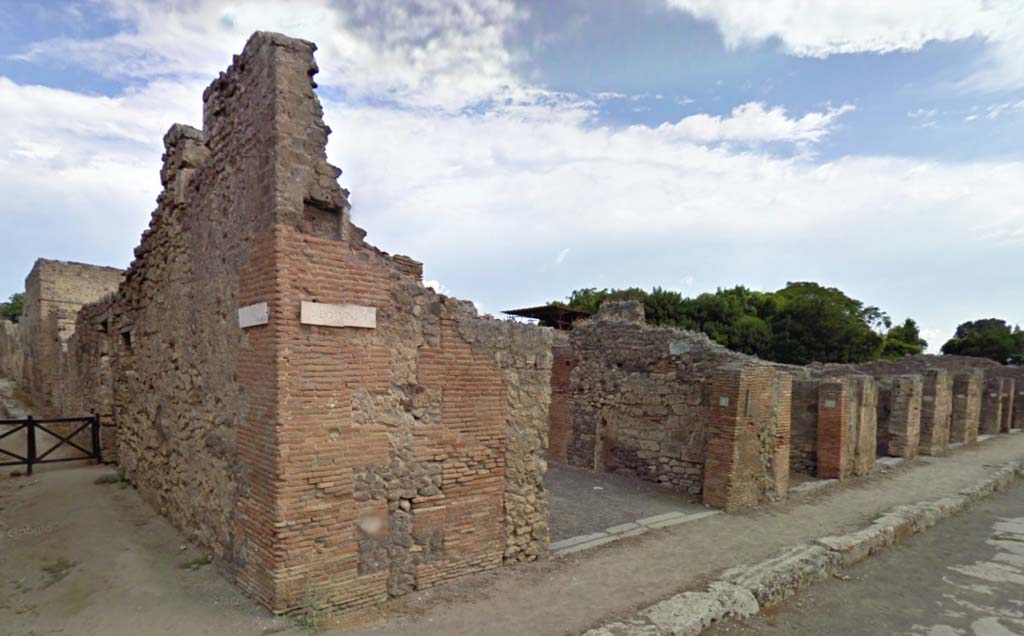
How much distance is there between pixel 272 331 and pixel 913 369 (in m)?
24.5

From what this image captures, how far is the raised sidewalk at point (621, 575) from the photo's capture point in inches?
190

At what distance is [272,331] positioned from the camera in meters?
4.46

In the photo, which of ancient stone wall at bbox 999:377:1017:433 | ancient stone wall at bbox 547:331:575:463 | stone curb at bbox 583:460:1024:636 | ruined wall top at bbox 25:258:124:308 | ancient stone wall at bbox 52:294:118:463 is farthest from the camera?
ancient stone wall at bbox 999:377:1017:433

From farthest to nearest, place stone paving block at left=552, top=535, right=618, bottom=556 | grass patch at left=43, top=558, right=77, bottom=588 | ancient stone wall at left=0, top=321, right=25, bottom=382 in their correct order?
ancient stone wall at left=0, top=321, right=25, bottom=382, stone paving block at left=552, top=535, right=618, bottom=556, grass patch at left=43, top=558, right=77, bottom=588

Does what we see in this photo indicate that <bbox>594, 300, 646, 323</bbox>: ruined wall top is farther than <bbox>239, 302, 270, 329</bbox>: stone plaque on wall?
Yes

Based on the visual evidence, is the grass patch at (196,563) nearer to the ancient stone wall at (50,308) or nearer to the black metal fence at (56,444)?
the black metal fence at (56,444)

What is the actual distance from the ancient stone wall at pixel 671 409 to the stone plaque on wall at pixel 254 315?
7.05 meters

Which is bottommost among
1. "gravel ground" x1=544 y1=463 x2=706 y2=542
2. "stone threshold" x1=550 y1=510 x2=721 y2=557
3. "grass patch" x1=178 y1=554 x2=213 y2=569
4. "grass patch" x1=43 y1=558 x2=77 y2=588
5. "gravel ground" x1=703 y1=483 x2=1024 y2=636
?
"gravel ground" x1=703 y1=483 x2=1024 y2=636

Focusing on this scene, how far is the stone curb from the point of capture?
16.2ft

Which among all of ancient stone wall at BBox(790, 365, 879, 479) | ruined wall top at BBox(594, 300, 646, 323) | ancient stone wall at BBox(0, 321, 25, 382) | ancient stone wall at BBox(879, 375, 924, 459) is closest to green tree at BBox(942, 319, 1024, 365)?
ancient stone wall at BBox(879, 375, 924, 459)

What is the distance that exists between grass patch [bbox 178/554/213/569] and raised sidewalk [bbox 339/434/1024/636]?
205 cm

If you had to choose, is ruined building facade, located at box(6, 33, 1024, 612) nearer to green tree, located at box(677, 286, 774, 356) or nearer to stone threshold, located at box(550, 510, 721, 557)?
stone threshold, located at box(550, 510, 721, 557)

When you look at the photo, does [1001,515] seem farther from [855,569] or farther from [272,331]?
[272,331]

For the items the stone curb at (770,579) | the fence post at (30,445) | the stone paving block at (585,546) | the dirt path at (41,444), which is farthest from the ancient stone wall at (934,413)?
the fence post at (30,445)
